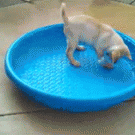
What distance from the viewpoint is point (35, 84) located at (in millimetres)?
1315

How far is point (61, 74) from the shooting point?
4.62ft

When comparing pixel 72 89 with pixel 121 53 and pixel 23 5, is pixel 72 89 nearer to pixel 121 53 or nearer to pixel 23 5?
pixel 121 53

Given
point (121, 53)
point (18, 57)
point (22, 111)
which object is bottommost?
point (22, 111)

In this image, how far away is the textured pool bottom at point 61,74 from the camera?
1074 mm

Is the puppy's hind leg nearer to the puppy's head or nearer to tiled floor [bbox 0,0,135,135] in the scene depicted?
the puppy's head

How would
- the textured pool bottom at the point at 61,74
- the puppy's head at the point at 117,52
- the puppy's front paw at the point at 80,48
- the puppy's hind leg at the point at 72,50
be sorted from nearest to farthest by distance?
the textured pool bottom at the point at 61,74 → the puppy's head at the point at 117,52 → the puppy's hind leg at the point at 72,50 → the puppy's front paw at the point at 80,48

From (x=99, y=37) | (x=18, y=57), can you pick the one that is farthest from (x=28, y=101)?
(x=99, y=37)

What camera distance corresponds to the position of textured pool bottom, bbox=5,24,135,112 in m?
1.07

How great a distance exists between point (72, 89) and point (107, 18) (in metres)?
1.29

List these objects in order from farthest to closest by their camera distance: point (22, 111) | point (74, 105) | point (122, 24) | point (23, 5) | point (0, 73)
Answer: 1. point (23, 5)
2. point (122, 24)
3. point (0, 73)
4. point (22, 111)
5. point (74, 105)

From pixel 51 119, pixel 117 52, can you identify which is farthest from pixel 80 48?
pixel 51 119

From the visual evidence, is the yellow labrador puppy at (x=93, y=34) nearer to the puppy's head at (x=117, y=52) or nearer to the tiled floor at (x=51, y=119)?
the puppy's head at (x=117, y=52)

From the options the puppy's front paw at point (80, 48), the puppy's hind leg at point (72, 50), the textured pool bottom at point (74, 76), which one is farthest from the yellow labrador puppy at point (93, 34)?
the puppy's front paw at point (80, 48)

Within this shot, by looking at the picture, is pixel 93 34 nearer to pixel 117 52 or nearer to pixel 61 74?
pixel 117 52
